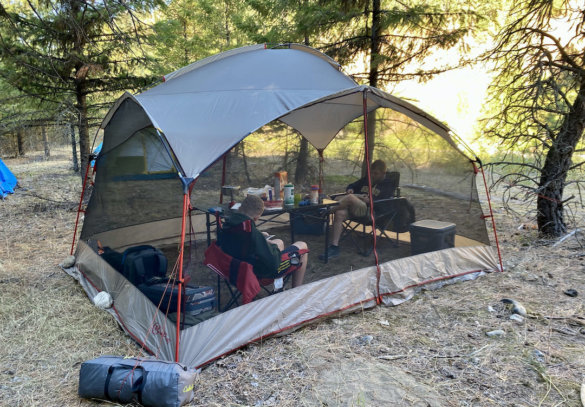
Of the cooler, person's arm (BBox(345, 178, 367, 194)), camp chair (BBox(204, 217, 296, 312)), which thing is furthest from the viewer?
person's arm (BBox(345, 178, 367, 194))

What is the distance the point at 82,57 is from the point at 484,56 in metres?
5.96

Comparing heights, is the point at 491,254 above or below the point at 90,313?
above

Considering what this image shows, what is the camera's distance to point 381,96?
366 centimetres

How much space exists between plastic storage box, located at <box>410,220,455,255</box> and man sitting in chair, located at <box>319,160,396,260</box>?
445 mm

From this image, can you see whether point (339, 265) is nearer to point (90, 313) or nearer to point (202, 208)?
point (202, 208)

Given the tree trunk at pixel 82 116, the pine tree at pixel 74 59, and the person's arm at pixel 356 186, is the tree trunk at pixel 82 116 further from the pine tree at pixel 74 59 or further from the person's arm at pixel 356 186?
the person's arm at pixel 356 186

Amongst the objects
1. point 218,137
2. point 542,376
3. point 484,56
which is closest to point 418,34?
point 484,56

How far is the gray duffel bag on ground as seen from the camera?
7.29 feet

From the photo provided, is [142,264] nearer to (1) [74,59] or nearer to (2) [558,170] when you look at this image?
(1) [74,59]

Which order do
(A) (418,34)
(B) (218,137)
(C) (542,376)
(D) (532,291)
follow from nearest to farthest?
(C) (542,376), (B) (218,137), (D) (532,291), (A) (418,34)

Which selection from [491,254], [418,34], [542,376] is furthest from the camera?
[418,34]

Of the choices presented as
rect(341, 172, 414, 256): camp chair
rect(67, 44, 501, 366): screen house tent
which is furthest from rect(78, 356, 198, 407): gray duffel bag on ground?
rect(341, 172, 414, 256): camp chair

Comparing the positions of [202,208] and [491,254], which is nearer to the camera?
[202,208]

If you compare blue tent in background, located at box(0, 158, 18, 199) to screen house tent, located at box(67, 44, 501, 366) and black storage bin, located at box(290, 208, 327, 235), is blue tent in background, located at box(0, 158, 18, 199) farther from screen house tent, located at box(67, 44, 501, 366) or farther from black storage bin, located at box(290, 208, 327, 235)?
black storage bin, located at box(290, 208, 327, 235)
